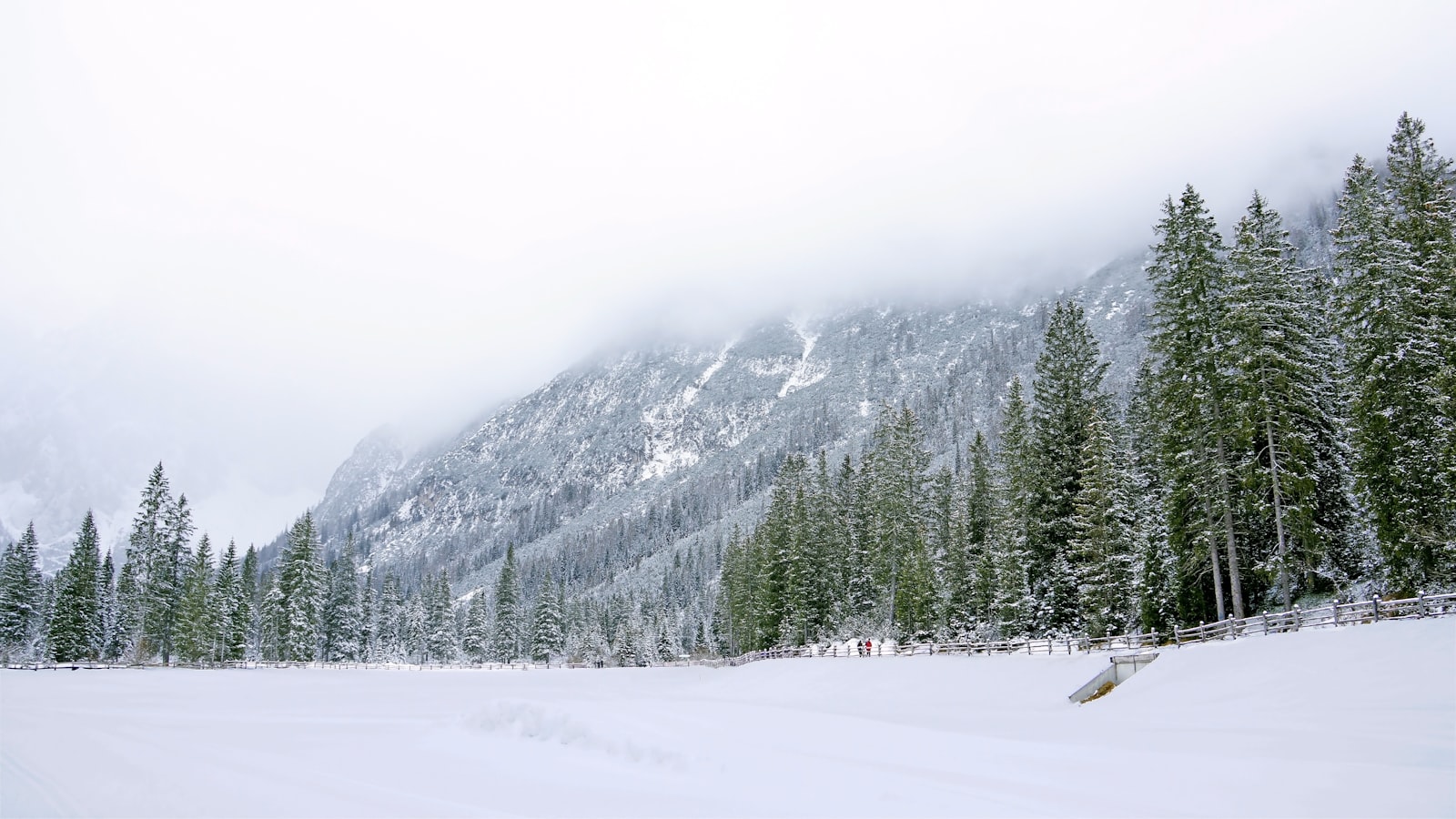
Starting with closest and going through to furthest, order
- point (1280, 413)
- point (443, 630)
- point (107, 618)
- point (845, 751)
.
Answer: point (845, 751) → point (1280, 413) → point (107, 618) → point (443, 630)

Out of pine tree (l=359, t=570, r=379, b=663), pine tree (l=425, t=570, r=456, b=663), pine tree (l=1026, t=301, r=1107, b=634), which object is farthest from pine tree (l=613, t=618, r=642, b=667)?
pine tree (l=1026, t=301, r=1107, b=634)

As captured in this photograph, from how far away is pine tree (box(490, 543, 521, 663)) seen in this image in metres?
102

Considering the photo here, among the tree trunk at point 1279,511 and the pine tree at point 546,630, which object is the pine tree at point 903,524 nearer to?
the tree trunk at point 1279,511

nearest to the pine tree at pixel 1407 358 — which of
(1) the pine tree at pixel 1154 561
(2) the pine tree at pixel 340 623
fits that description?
(1) the pine tree at pixel 1154 561

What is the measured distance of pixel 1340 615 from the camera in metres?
23.9

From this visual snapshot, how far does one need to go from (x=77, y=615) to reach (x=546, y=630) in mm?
44609

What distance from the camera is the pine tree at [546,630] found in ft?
313

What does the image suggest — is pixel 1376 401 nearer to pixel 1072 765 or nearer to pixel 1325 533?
pixel 1325 533

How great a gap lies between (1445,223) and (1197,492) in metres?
12.6

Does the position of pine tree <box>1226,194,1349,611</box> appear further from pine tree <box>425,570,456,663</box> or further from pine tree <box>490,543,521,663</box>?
pine tree <box>490,543,521,663</box>

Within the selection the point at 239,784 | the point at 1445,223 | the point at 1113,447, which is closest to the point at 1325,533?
the point at 1113,447

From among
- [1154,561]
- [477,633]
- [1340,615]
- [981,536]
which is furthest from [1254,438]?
[477,633]

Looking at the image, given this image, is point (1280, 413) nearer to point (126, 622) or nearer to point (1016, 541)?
point (1016, 541)

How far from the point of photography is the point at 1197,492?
31578 millimetres
